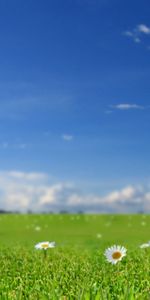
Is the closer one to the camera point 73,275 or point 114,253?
point 73,275

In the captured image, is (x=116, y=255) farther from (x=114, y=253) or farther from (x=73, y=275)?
(x=73, y=275)

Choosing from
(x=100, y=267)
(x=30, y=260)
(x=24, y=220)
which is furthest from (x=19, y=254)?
(x=24, y=220)

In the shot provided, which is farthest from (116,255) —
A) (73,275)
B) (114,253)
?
(73,275)

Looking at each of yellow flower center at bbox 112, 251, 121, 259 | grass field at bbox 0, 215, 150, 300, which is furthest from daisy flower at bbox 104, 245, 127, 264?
grass field at bbox 0, 215, 150, 300

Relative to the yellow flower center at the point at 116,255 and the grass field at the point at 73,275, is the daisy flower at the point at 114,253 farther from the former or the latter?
the grass field at the point at 73,275

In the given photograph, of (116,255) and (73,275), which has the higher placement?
(116,255)

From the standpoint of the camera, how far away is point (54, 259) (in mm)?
7062

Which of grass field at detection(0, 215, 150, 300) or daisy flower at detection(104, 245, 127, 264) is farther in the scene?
daisy flower at detection(104, 245, 127, 264)

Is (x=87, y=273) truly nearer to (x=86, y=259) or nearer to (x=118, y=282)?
(x=118, y=282)

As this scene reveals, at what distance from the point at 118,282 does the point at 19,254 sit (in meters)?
A: 2.77

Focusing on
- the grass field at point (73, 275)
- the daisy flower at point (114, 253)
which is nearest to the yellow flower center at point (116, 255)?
the daisy flower at point (114, 253)

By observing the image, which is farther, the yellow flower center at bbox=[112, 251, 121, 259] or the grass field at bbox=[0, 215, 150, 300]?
the yellow flower center at bbox=[112, 251, 121, 259]

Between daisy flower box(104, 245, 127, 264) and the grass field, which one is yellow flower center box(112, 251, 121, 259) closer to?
daisy flower box(104, 245, 127, 264)

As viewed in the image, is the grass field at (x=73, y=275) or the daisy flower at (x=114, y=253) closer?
the grass field at (x=73, y=275)
